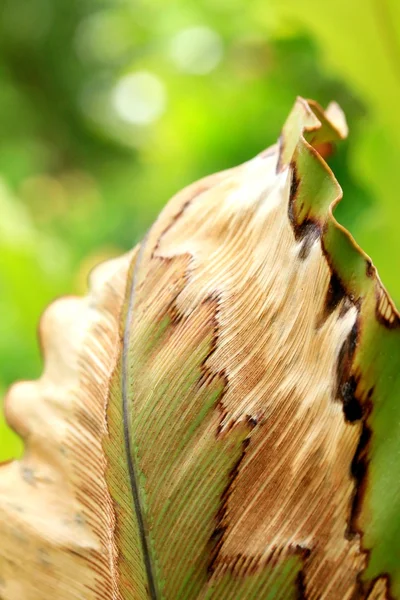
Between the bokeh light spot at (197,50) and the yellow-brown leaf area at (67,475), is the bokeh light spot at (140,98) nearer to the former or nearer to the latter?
the bokeh light spot at (197,50)

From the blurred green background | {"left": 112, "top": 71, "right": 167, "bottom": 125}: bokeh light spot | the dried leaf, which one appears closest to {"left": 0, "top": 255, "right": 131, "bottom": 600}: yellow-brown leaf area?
the dried leaf

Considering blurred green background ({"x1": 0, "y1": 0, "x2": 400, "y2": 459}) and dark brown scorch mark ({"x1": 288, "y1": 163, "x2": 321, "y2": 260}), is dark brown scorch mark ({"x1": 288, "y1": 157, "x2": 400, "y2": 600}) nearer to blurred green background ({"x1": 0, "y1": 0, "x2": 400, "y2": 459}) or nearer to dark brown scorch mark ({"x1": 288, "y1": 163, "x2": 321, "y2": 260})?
dark brown scorch mark ({"x1": 288, "y1": 163, "x2": 321, "y2": 260})

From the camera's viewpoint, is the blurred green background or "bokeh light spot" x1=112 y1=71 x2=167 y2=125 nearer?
the blurred green background

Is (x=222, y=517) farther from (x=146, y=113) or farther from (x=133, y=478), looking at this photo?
(x=146, y=113)

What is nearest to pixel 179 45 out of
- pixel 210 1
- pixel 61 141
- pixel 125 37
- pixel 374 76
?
pixel 210 1

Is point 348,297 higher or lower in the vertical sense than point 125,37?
lower

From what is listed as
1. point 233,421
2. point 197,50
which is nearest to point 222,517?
point 233,421

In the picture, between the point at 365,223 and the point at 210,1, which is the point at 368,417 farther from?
the point at 210,1
